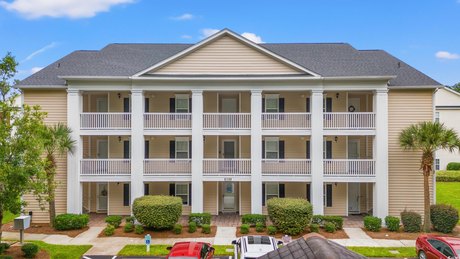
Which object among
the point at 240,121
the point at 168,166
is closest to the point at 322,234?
the point at 240,121

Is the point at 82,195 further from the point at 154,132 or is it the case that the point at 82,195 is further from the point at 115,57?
the point at 115,57

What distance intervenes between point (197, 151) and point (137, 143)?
376 centimetres

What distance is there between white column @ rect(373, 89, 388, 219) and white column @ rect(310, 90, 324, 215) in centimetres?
327

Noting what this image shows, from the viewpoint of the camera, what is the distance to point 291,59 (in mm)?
24109

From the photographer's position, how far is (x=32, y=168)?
1302 cm

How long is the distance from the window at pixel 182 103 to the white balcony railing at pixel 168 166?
3.55 m

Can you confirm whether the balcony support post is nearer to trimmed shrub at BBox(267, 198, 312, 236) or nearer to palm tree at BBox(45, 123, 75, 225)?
trimmed shrub at BBox(267, 198, 312, 236)

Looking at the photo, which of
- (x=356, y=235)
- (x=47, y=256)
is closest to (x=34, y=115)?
(x=47, y=256)

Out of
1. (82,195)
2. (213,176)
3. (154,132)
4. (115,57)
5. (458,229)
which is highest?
(115,57)

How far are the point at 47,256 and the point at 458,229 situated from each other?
2178 cm

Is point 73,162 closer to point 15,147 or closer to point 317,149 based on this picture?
point 15,147

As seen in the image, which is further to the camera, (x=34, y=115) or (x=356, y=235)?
(x=356, y=235)

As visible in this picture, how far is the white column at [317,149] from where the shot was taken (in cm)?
2077

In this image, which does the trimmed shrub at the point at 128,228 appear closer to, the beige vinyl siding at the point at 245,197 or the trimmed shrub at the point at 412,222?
the beige vinyl siding at the point at 245,197
